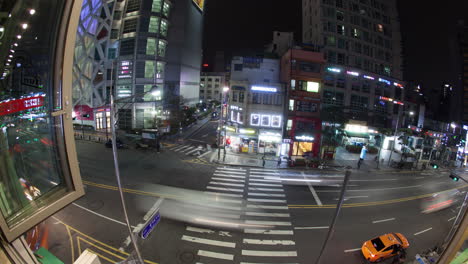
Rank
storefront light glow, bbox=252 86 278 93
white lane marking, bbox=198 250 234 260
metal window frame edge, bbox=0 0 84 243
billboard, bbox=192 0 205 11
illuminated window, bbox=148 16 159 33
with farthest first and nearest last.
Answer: billboard, bbox=192 0 205 11, illuminated window, bbox=148 16 159 33, storefront light glow, bbox=252 86 278 93, white lane marking, bbox=198 250 234 260, metal window frame edge, bbox=0 0 84 243

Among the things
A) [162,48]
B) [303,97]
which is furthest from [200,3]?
[303,97]

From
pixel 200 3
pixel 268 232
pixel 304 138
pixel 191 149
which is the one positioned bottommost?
pixel 268 232

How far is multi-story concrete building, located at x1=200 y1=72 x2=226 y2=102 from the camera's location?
8469cm

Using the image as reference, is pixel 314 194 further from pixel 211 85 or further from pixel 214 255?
pixel 211 85

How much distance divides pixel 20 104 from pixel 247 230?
11.6 metres

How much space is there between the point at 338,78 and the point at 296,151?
55.9 feet

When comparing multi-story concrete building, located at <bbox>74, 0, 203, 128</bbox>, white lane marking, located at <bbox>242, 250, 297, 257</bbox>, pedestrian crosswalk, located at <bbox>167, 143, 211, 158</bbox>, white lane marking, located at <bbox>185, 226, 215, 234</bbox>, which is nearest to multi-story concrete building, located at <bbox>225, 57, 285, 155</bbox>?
pedestrian crosswalk, located at <bbox>167, 143, 211, 158</bbox>

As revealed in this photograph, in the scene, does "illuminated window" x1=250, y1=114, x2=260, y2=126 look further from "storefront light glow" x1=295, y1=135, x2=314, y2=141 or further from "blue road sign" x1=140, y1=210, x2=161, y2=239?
"blue road sign" x1=140, y1=210, x2=161, y2=239

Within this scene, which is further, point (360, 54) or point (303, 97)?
point (360, 54)

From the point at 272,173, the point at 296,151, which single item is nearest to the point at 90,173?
the point at 272,173

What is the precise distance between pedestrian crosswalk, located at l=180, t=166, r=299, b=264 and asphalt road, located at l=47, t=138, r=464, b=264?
56mm

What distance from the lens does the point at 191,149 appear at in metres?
28.9

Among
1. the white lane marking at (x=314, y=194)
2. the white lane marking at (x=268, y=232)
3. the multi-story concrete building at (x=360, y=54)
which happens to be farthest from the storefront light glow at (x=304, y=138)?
the white lane marking at (x=268, y=232)

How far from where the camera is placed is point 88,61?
24641 mm
